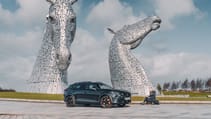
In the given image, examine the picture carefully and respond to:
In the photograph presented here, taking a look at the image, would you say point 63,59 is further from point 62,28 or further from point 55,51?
point 62,28

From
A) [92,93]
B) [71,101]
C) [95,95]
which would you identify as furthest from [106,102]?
[71,101]

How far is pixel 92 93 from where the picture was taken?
2152 cm

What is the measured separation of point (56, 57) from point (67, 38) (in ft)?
7.87

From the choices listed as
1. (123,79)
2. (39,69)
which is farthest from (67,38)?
(123,79)

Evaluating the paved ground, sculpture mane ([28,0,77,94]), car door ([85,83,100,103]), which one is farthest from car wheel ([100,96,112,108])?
sculpture mane ([28,0,77,94])

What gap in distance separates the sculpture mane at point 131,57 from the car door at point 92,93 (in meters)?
20.9

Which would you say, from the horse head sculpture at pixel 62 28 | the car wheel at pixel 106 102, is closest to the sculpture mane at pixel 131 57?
the horse head sculpture at pixel 62 28

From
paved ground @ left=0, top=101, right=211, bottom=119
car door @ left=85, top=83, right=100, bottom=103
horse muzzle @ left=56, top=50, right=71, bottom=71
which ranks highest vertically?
horse muzzle @ left=56, top=50, right=71, bottom=71

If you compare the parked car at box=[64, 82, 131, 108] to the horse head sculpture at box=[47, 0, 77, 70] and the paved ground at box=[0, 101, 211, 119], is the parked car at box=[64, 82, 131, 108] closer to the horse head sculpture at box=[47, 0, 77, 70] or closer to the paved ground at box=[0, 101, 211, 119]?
the paved ground at box=[0, 101, 211, 119]

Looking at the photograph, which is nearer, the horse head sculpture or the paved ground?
the paved ground

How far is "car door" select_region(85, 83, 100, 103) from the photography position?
840 inches

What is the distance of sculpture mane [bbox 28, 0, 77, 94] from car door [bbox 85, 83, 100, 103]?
17.1 m

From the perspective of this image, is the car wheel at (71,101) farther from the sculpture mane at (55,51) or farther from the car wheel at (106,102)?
the sculpture mane at (55,51)

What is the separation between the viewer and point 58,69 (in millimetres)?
40812
